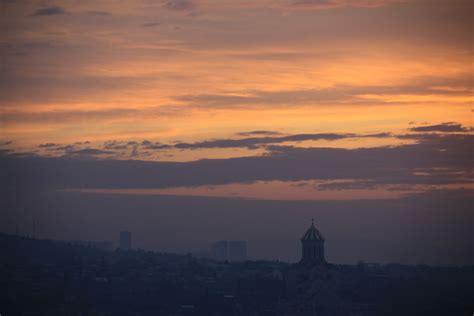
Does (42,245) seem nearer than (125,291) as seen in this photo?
No

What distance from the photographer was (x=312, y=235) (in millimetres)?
134000

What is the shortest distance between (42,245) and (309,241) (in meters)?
35.7

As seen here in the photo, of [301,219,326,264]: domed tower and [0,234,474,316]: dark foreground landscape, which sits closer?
[0,234,474,316]: dark foreground landscape

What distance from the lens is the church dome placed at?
134 metres

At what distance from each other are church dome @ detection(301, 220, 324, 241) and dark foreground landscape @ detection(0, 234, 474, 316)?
2.86 metres

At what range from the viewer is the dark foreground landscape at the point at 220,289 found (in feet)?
383

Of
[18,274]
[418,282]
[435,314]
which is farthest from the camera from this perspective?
[418,282]

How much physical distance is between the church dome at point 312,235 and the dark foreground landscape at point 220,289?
2.86 meters

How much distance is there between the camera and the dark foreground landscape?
11681 cm

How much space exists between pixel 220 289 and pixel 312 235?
38.3ft

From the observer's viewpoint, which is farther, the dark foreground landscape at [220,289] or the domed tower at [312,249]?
the domed tower at [312,249]

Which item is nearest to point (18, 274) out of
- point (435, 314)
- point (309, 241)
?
point (309, 241)

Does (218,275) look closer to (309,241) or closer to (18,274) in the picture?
(309,241)

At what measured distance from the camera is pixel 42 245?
154250mm
